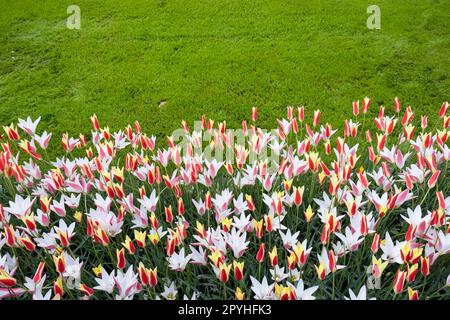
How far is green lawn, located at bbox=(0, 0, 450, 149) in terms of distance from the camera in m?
4.71

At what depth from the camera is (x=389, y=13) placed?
6246mm

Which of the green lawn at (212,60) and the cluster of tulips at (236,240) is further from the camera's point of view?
the green lawn at (212,60)

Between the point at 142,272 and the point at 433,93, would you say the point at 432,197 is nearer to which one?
the point at 142,272

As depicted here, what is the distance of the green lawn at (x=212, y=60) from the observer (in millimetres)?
4711

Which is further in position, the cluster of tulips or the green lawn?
the green lawn

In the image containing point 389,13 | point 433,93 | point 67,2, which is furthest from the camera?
point 67,2

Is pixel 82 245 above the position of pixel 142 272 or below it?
below

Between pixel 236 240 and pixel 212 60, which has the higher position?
pixel 212 60

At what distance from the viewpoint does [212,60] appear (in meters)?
5.48

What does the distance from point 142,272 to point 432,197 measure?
1656 mm

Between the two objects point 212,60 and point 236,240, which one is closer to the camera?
point 236,240

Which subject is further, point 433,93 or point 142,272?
point 433,93
